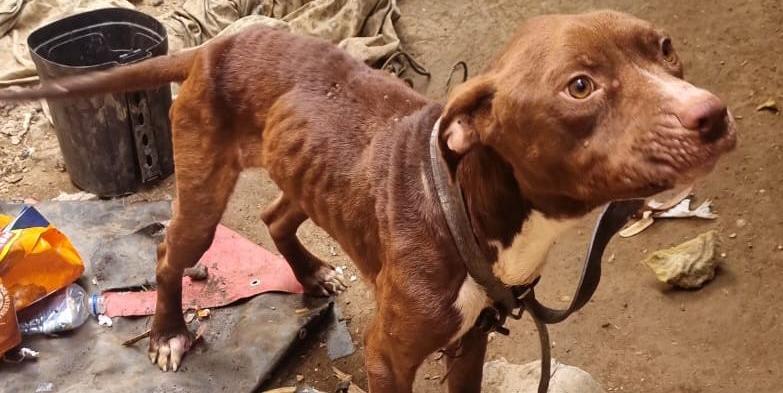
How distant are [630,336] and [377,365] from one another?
141 centimetres

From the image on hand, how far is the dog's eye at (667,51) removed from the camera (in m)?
1.91

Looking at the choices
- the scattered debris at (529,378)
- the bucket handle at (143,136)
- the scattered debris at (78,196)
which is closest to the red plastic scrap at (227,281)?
the bucket handle at (143,136)

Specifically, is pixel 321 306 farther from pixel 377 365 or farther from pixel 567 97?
pixel 567 97

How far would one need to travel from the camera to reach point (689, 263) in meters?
3.71

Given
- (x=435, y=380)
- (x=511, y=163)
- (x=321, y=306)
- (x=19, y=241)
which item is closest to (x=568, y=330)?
(x=435, y=380)

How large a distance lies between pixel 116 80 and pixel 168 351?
126 cm

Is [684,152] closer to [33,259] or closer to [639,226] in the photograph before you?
[639,226]

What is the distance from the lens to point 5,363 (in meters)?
3.52

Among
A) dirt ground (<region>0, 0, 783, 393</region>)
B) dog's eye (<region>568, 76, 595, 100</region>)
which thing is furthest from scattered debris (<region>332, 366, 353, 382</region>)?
dog's eye (<region>568, 76, 595, 100</region>)

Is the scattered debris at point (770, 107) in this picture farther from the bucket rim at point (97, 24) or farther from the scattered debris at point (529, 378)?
the bucket rim at point (97, 24)

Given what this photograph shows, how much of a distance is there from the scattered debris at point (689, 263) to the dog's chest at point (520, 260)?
57.9 inches

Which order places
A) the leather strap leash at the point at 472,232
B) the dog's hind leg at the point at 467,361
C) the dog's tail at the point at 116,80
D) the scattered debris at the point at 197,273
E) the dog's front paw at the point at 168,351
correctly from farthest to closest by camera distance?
the scattered debris at the point at 197,273
the dog's front paw at the point at 168,351
the dog's hind leg at the point at 467,361
the dog's tail at the point at 116,80
the leather strap leash at the point at 472,232

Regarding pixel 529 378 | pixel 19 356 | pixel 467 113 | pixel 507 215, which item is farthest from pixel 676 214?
pixel 19 356

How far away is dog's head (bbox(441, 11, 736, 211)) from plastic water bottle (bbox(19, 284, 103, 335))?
2.33m
